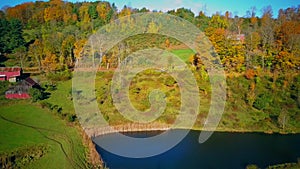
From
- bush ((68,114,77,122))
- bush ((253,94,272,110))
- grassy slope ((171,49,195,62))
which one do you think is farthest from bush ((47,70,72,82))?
bush ((253,94,272,110))

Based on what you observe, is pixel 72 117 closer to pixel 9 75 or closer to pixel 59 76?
pixel 59 76

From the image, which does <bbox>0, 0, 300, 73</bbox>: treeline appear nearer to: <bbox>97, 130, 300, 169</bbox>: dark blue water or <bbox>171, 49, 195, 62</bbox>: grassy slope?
<bbox>171, 49, 195, 62</bbox>: grassy slope

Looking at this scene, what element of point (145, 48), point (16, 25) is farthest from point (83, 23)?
point (145, 48)

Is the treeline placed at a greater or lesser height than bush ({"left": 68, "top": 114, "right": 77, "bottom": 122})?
greater

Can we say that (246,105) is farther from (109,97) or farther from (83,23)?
(83,23)

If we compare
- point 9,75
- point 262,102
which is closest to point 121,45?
point 9,75

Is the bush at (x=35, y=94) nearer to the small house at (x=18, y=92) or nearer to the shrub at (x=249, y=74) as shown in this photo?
the small house at (x=18, y=92)
